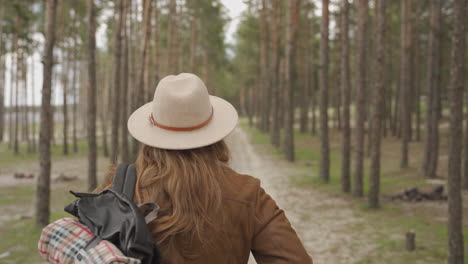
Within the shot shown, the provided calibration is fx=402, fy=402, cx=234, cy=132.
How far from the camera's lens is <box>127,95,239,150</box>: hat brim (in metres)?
1.78

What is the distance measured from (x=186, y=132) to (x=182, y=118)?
7 cm

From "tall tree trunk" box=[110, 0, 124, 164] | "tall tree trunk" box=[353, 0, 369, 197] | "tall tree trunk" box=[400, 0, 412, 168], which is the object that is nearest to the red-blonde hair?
"tall tree trunk" box=[353, 0, 369, 197]

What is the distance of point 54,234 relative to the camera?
5.42 feet

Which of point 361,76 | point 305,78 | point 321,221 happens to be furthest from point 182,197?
point 305,78

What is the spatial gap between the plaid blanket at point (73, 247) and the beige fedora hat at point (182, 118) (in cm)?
46

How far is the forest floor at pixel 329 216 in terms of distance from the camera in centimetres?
722

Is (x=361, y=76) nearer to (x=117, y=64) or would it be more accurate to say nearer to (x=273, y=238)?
(x=117, y=64)

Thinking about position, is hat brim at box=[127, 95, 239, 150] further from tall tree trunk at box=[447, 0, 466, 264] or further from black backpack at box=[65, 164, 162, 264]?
tall tree trunk at box=[447, 0, 466, 264]

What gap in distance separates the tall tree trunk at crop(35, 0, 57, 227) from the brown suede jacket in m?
7.42

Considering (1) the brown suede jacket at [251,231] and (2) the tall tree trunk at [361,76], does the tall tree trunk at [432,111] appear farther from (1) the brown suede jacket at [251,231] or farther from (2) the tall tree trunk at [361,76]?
(1) the brown suede jacket at [251,231]

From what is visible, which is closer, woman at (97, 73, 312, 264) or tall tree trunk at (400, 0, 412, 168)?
woman at (97, 73, 312, 264)

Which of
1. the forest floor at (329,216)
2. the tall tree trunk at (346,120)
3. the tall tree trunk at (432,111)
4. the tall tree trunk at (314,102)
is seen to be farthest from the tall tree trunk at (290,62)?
the tall tree trunk at (314,102)

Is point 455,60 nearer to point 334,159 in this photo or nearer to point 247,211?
point 247,211

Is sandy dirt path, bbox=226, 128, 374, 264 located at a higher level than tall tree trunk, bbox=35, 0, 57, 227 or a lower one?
lower
